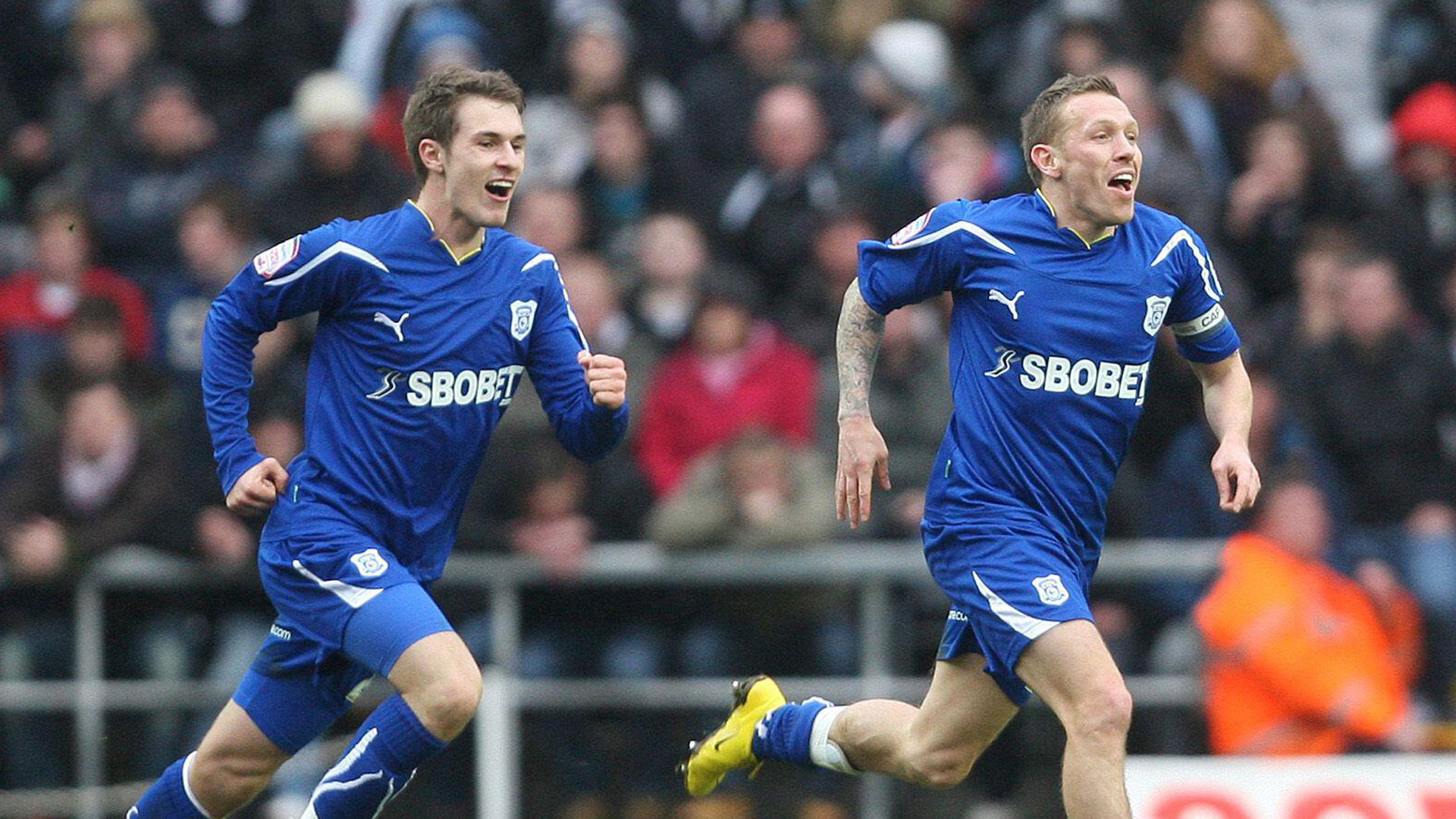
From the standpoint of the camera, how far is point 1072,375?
7758mm

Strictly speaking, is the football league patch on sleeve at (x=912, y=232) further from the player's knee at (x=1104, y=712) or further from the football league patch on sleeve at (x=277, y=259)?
the football league patch on sleeve at (x=277, y=259)

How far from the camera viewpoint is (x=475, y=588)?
428 inches

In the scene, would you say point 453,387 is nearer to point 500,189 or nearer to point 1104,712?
point 500,189

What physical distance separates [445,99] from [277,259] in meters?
0.76

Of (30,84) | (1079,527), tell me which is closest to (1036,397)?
(1079,527)

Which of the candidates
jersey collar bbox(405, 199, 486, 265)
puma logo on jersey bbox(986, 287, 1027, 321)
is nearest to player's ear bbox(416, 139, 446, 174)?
jersey collar bbox(405, 199, 486, 265)

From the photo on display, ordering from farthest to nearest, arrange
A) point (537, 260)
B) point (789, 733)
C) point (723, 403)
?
point (723, 403), point (789, 733), point (537, 260)

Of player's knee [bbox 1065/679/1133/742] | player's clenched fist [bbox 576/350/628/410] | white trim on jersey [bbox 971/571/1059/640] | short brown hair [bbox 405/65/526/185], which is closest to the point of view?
player's knee [bbox 1065/679/1133/742]

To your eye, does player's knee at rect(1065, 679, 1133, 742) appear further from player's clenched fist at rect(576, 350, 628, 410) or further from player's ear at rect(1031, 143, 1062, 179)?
player's clenched fist at rect(576, 350, 628, 410)

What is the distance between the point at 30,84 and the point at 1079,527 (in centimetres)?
911

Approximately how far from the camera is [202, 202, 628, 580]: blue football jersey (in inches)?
311

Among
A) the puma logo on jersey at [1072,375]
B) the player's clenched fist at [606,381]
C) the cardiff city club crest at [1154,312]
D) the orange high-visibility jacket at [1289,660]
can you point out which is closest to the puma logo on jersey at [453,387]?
the player's clenched fist at [606,381]

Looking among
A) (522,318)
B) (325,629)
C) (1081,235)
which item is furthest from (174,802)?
(1081,235)

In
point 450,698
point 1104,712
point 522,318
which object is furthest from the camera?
point 522,318
